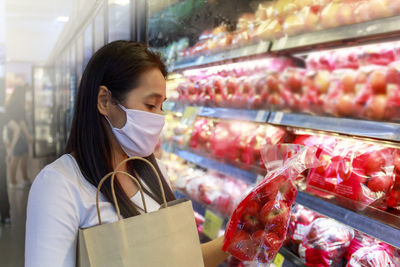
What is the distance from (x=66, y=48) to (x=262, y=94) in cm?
180

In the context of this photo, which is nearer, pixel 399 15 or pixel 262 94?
pixel 399 15

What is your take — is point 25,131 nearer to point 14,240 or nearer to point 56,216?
point 14,240

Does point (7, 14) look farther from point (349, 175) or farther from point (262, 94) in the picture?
point (349, 175)

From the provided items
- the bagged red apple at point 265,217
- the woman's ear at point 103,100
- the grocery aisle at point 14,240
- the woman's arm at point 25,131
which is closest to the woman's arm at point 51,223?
the woman's ear at point 103,100

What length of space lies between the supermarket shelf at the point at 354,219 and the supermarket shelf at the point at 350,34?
0.65 m

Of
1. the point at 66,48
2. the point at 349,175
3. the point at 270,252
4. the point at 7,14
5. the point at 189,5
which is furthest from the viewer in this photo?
the point at 66,48

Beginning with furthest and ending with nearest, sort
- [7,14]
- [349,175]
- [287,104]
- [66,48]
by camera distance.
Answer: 1. [66,48]
2. [7,14]
3. [287,104]
4. [349,175]

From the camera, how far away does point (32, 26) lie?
2199mm

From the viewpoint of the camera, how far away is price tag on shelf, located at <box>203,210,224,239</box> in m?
2.34

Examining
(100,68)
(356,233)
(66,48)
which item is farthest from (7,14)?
(356,233)

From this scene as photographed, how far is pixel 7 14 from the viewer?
6.97 feet

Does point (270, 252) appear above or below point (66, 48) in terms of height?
below

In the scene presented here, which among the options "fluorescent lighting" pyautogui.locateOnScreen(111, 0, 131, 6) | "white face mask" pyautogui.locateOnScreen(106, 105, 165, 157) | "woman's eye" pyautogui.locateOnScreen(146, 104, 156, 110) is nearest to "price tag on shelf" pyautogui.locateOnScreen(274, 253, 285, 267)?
"white face mask" pyautogui.locateOnScreen(106, 105, 165, 157)

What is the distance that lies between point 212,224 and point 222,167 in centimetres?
42
